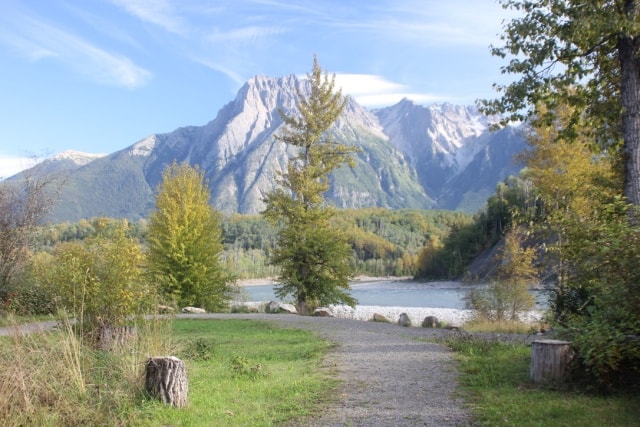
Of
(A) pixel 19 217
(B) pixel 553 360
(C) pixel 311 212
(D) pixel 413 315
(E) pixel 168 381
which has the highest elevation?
(C) pixel 311 212

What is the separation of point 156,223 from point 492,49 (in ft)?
54.6

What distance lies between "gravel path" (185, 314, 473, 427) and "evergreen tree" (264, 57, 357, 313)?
9135 mm

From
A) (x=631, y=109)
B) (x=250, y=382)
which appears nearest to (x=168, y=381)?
(x=250, y=382)

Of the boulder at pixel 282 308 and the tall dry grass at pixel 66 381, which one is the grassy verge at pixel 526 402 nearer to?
the tall dry grass at pixel 66 381

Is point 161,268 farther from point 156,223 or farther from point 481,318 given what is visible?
point 481,318

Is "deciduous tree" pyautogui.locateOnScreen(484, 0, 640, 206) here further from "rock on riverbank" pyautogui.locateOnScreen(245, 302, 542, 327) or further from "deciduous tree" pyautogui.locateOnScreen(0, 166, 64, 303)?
"deciduous tree" pyautogui.locateOnScreen(0, 166, 64, 303)

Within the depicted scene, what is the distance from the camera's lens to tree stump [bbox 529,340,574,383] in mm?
6660

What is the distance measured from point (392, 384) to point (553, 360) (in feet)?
7.04

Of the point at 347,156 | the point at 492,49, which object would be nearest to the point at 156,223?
the point at 347,156

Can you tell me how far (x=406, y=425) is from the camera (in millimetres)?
5484

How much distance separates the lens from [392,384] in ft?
24.2

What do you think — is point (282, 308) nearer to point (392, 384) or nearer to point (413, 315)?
point (413, 315)

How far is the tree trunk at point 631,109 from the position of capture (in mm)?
9453

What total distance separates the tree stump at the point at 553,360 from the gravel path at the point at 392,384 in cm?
118
